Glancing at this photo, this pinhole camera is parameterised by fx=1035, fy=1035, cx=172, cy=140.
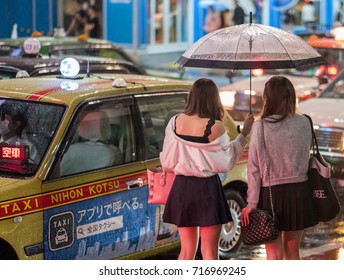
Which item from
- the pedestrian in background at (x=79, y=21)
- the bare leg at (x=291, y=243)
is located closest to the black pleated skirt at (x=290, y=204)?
the bare leg at (x=291, y=243)

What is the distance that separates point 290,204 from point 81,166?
1654mm

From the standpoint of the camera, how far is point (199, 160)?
272 inches

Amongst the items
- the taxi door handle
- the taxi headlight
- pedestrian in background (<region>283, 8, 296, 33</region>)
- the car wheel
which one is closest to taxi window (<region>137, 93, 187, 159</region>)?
the taxi door handle

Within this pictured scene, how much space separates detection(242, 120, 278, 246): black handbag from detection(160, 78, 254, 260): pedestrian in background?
0.22 meters

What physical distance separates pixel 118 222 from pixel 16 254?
950 mm

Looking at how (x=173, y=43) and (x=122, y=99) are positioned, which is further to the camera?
(x=173, y=43)

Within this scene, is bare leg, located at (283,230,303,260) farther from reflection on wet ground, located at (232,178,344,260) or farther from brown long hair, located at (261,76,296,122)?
reflection on wet ground, located at (232,178,344,260)

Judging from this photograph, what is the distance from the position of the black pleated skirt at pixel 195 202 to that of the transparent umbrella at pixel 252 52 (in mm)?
965

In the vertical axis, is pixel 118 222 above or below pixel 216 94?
below

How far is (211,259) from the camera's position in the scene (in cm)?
709

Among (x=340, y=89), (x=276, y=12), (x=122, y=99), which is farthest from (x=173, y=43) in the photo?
(x=122, y=99)

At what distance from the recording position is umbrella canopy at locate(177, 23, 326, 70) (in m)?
7.50

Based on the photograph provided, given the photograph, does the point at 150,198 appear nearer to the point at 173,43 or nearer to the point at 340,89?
the point at 340,89

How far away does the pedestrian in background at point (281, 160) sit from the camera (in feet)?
22.7
